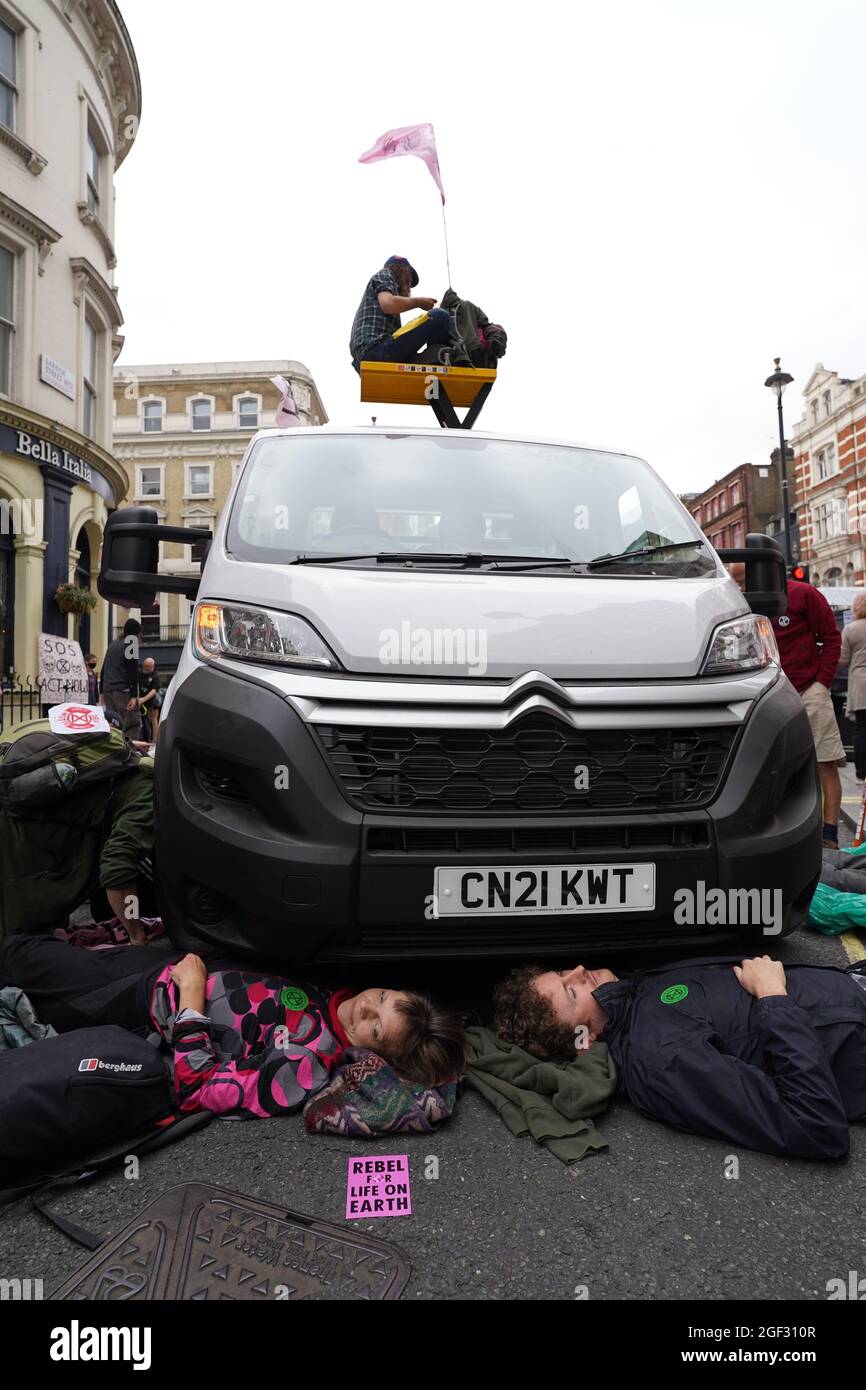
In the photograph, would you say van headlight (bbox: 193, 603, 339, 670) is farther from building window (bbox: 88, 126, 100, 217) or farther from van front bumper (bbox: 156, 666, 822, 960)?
building window (bbox: 88, 126, 100, 217)

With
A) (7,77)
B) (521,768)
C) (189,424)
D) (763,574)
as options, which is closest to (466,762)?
(521,768)

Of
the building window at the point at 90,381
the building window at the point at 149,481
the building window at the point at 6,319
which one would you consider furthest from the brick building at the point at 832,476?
the building window at the point at 6,319

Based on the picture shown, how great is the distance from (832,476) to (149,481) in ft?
130

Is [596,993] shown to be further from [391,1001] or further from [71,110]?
[71,110]

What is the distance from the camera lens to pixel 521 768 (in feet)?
7.58

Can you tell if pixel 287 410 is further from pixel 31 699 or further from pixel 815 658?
pixel 31 699

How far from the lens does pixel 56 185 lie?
1612 centimetres

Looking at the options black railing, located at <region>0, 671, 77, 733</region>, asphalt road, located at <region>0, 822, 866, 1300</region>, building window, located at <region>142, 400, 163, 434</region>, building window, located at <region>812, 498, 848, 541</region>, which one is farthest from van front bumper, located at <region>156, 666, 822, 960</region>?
building window, located at <region>812, 498, 848, 541</region>

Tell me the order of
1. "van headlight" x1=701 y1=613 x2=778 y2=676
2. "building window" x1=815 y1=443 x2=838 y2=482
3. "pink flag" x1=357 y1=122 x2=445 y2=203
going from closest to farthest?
"van headlight" x1=701 y1=613 x2=778 y2=676, "pink flag" x1=357 y1=122 x2=445 y2=203, "building window" x1=815 y1=443 x2=838 y2=482

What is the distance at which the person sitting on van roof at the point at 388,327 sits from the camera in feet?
17.3

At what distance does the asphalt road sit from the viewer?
167 cm

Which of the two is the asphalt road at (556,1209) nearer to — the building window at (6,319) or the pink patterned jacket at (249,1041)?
the pink patterned jacket at (249,1041)

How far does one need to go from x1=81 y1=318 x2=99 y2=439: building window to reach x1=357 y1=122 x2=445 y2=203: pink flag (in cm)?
1296
